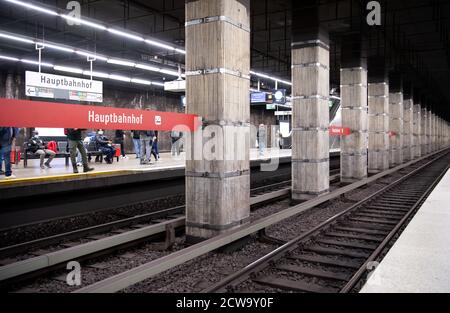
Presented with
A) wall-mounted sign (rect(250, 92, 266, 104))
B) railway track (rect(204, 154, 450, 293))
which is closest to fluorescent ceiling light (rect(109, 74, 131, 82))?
wall-mounted sign (rect(250, 92, 266, 104))

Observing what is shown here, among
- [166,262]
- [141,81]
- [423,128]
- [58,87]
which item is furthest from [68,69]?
[423,128]

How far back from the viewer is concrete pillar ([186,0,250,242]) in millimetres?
5246

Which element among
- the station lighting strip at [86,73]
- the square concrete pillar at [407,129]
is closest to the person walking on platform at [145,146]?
the station lighting strip at [86,73]

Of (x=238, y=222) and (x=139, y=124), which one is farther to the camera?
(x=238, y=222)

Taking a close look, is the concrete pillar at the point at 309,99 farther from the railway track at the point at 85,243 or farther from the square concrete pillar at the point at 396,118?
the square concrete pillar at the point at 396,118

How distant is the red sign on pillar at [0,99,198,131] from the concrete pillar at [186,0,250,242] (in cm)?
35

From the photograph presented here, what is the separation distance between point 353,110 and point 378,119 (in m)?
4.30

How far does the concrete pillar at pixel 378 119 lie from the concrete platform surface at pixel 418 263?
10002 millimetres

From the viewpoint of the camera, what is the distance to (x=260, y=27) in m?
15.6

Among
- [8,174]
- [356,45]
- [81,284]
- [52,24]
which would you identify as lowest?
[81,284]
